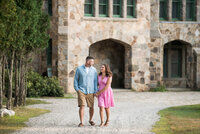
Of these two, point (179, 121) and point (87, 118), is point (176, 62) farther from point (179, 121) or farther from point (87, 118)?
point (87, 118)

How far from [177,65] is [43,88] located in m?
9.47

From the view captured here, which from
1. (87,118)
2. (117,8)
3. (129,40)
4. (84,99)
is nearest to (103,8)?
(117,8)

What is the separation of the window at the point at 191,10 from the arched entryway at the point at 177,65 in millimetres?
1476

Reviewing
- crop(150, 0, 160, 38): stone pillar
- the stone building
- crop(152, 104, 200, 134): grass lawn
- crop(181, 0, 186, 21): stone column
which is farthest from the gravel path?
crop(181, 0, 186, 21): stone column

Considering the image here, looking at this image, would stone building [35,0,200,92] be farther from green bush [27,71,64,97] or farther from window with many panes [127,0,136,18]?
green bush [27,71,64,97]

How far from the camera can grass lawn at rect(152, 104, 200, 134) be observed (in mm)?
10083

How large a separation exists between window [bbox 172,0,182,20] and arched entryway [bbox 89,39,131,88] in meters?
3.49

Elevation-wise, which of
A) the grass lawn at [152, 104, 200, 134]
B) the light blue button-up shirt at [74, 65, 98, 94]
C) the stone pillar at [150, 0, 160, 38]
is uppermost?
the stone pillar at [150, 0, 160, 38]

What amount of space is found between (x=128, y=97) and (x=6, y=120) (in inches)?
355

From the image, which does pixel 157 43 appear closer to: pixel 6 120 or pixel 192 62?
pixel 192 62

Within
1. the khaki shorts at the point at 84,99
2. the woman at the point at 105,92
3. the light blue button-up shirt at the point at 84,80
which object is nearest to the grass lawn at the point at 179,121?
the woman at the point at 105,92

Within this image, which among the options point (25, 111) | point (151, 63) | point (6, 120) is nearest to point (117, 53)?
point (151, 63)

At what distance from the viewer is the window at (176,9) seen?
24.4 meters

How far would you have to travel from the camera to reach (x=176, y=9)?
80.4 ft
